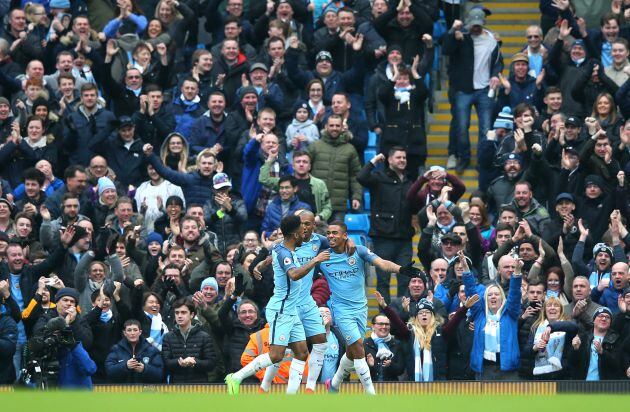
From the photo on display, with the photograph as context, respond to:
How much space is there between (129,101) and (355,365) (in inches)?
301

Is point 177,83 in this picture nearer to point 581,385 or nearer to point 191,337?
point 191,337

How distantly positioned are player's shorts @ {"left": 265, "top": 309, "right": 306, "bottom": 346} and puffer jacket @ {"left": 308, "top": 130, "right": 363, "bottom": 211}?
15.8 ft

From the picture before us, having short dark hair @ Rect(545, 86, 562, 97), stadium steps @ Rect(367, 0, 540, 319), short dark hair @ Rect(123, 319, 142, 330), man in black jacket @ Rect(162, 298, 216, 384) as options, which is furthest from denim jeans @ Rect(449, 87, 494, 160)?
short dark hair @ Rect(123, 319, 142, 330)

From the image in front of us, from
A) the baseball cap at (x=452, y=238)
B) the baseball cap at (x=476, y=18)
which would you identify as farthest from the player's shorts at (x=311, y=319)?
the baseball cap at (x=476, y=18)

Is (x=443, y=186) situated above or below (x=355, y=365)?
above

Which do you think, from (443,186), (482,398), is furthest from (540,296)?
(482,398)

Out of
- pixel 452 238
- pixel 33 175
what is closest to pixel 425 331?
pixel 452 238

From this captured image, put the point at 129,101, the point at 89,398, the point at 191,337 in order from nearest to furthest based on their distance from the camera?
the point at 89,398, the point at 191,337, the point at 129,101

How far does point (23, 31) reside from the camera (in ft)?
87.8

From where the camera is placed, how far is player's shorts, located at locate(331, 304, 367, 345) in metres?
20.1

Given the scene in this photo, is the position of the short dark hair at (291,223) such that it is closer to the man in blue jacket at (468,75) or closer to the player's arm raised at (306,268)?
the player's arm raised at (306,268)

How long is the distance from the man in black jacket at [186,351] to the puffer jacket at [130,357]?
14 cm

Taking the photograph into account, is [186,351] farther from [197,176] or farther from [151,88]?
[151,88]

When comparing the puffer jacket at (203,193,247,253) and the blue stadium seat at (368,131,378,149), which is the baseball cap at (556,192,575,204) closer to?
the blue stadium seat at (368,131,378,149)
